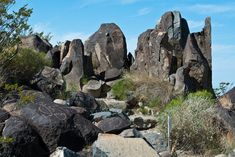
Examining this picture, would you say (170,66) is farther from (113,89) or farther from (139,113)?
(139,113)

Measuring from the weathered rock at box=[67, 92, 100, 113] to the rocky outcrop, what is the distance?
4.37 meters

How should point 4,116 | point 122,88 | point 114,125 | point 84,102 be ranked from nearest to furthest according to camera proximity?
1. point 4,116
2. point 114,125
3. point 84,102
4. point 122,88

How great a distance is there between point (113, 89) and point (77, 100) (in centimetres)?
461

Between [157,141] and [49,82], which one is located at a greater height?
[49,82]

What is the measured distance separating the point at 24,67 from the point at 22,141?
7887mm

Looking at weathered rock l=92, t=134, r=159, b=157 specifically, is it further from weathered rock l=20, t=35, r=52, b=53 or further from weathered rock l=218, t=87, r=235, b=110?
weathered rock l=20, t=35, r=52, b=53

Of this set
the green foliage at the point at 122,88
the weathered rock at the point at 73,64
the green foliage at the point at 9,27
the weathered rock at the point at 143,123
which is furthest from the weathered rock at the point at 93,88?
the green foliage at the point at 9,27

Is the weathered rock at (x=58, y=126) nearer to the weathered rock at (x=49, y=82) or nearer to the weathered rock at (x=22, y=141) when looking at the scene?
the weathered rock at (x=22, y=141)

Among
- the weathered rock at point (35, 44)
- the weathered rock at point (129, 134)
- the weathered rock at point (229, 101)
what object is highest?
the weathered rock at point (35, 44)

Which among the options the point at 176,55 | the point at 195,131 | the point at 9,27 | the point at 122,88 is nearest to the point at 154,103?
the point at 122,88

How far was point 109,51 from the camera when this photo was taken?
23609 millimetres

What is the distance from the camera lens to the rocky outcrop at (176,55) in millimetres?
19469

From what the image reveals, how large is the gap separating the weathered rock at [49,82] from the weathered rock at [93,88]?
1696mm

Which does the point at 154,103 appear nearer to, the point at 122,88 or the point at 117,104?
A: the point at 117,104
